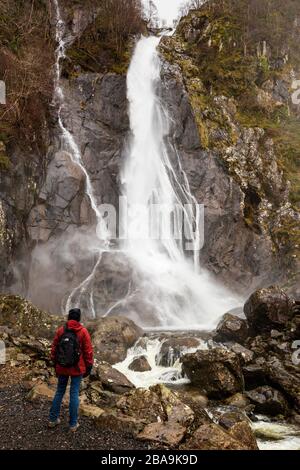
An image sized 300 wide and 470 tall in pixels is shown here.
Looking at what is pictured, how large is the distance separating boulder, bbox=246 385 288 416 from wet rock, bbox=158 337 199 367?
11.5ft

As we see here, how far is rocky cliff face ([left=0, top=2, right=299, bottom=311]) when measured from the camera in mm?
22469

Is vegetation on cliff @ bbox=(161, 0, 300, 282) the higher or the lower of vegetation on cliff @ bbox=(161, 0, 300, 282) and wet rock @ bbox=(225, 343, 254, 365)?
the higher

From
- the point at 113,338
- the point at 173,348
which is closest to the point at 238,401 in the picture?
the point at 173,348

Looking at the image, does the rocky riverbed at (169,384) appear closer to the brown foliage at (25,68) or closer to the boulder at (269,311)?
the boulder at (269,311)

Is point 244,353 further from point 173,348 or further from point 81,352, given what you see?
point 81,352

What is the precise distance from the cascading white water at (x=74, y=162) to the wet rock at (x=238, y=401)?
1049 centimetres

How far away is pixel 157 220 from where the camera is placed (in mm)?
27266

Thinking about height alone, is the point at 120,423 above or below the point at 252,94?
below

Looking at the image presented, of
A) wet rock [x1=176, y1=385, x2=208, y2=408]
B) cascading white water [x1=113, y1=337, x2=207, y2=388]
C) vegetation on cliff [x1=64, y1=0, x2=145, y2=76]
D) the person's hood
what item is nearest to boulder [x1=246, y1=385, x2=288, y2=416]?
wet rock [x1=176, y1=385, x2=208, y2=408]

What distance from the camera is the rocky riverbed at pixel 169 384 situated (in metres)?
7.70

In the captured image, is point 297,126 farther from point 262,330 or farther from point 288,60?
point 262,330

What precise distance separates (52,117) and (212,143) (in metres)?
11.3

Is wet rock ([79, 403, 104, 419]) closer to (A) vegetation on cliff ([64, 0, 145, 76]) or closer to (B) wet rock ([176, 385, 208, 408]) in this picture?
(B) wet rock ([176, 385, 208, 408])

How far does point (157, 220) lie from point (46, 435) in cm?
2055
